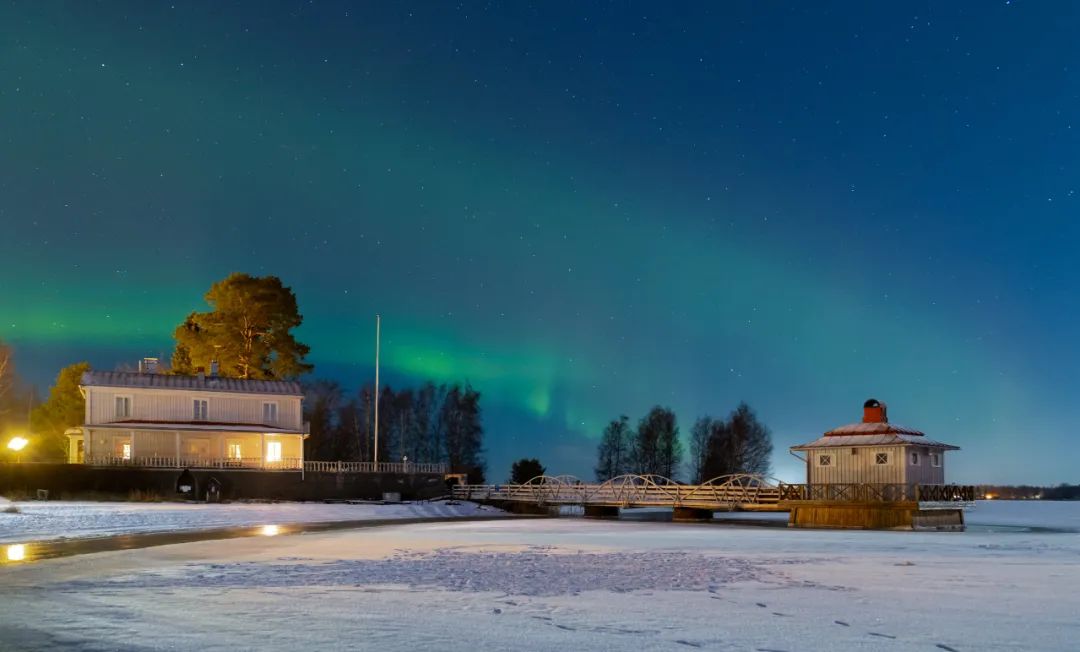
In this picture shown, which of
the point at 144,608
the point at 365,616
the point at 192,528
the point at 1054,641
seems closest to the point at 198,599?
the point at 144,608

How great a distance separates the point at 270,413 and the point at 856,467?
39.7 meters

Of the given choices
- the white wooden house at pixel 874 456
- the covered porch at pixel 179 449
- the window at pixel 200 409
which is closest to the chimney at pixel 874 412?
the white wooden house at pixel 874 456

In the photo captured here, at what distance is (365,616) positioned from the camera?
1297 centimetres

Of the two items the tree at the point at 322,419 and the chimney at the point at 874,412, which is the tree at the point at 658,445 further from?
the chimney at the point at 874,412

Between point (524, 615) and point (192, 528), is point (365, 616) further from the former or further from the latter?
point (192, 528)

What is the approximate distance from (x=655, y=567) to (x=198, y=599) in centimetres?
913

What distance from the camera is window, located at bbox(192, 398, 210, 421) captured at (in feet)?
215

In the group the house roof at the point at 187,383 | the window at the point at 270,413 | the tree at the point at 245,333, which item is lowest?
the window at the point at 270,413

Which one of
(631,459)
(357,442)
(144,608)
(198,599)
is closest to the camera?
(144,608)

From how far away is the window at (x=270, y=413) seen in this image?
6756cm

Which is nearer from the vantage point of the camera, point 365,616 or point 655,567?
point 365,616

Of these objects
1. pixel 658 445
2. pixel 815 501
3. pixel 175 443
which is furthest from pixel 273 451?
pixel 658 445

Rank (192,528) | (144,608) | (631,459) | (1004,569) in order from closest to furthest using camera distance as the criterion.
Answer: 1. (144,608)
2. (1004,569)
3. (192,528)
4. (631,459)

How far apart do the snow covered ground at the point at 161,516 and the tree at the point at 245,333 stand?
24811mm
